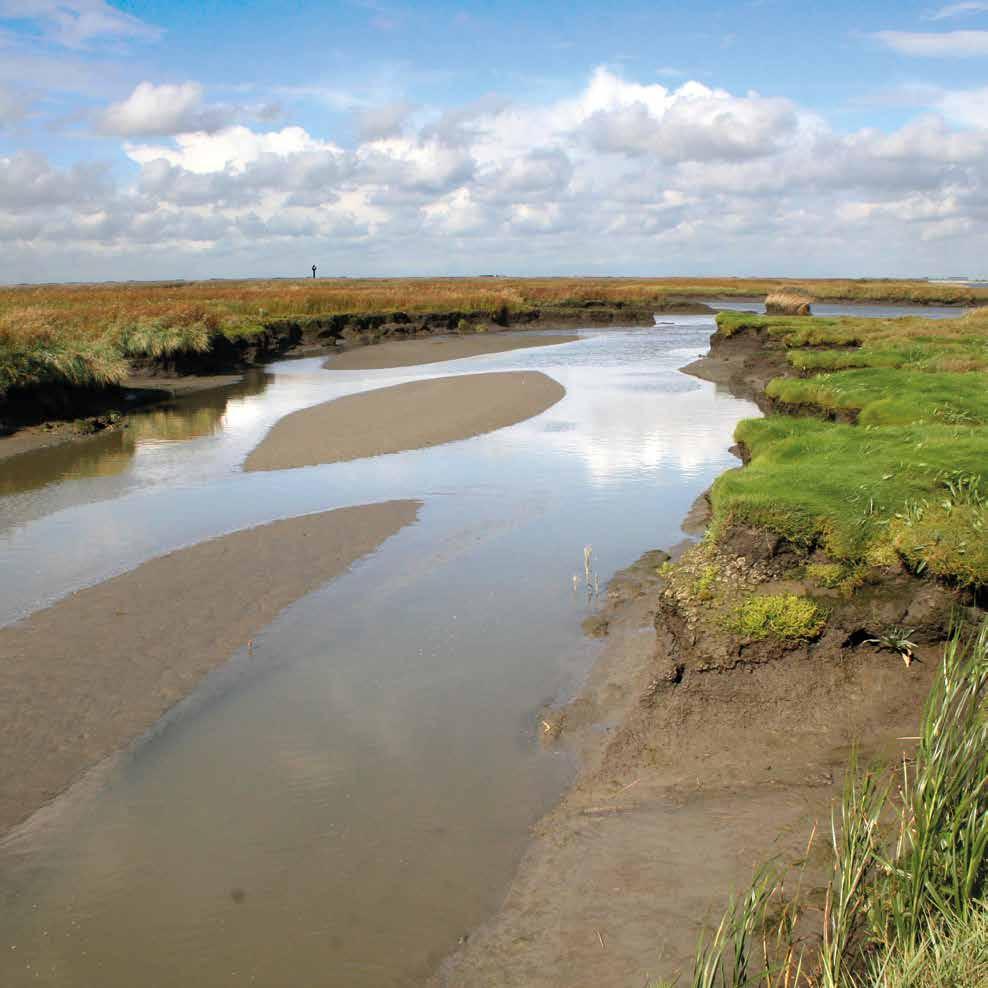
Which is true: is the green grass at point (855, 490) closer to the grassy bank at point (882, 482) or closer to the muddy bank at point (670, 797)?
the grassy bank at point (882, 482)

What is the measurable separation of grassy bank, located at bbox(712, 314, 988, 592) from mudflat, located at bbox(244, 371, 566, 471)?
27.7 feet

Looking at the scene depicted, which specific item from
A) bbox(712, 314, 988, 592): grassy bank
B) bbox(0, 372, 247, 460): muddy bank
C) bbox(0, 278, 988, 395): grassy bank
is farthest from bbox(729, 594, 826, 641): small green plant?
bbox(0, 278, 988, 395): grassy bank

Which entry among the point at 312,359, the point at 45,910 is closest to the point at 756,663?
the point at 45,910

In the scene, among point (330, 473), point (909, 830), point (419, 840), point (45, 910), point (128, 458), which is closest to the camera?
point (909, 830)

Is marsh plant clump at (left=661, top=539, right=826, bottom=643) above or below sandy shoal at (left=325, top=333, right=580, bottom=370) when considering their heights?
below

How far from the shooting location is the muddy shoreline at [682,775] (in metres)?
5.07

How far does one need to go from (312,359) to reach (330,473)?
2773cm

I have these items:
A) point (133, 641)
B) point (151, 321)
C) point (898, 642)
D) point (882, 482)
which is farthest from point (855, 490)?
point (151, 321)

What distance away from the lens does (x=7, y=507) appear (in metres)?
15.5

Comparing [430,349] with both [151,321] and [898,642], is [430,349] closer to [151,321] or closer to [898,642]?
[151,321]

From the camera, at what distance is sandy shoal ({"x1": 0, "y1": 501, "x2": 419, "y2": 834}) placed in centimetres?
736

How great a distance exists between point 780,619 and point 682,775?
1.85 m

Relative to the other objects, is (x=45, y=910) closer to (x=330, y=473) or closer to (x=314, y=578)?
(x=314, y=578)

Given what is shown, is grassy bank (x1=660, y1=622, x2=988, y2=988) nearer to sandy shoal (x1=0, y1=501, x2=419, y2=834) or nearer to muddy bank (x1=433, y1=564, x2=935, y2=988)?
muddy bank (x1=433, y1=564, x2=935, y2=988)
